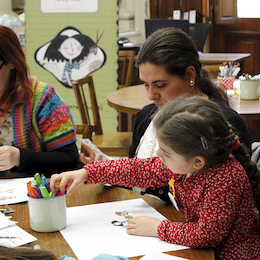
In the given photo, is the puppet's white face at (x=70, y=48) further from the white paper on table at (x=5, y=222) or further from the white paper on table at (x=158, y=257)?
the white paper on table at (x=158, y=257)

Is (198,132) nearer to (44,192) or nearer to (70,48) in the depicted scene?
(44,192)

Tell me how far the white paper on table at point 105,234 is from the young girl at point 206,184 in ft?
0.11

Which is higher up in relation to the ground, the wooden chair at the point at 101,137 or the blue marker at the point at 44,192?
the blue marker at the point at 44,192

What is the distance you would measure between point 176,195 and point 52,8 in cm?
256

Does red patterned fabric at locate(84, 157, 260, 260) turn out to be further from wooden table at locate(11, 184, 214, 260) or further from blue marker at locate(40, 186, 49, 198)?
blue marker at locate(40, 186, 49, 198)

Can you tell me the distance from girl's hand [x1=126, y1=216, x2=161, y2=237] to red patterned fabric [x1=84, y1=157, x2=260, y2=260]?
0.06 feet

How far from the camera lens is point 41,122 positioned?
1631 millimetres

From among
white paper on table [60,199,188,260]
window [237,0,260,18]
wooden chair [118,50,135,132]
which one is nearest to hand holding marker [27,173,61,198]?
white paper on table [60,199,188,260]

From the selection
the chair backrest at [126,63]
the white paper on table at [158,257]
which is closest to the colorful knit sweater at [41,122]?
the white paper on table at [158,257]

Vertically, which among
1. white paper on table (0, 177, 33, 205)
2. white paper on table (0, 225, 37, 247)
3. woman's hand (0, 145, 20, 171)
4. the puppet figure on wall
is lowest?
white paper on table (0, 177, 33, 205)

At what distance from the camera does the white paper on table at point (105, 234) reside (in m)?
0.87

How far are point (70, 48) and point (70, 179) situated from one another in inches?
89.7

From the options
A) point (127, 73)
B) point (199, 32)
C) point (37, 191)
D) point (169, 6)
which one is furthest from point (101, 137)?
point (169, 6)

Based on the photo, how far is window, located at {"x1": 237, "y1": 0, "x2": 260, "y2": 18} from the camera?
6008mm
